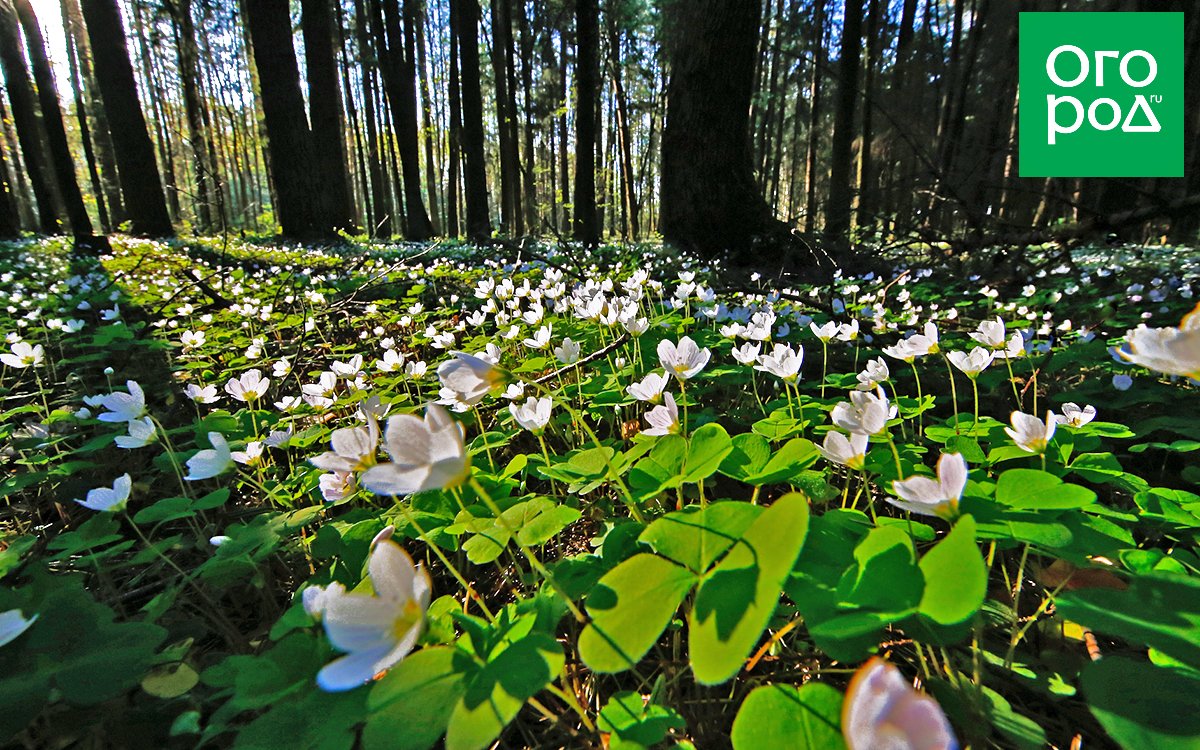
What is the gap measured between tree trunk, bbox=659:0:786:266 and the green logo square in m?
2.82

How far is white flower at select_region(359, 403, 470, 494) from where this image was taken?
2.44 ft

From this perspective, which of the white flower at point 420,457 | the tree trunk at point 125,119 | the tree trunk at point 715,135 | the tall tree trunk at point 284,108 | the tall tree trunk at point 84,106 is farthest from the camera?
the tall tree trunk at point 84,106

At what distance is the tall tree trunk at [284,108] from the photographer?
10562 mm

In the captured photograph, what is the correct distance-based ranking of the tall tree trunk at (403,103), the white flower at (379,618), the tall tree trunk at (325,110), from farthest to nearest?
the tall tree trunk at (403,103) < the tall tree trunk at (325,110) < the white flower at (379,618)

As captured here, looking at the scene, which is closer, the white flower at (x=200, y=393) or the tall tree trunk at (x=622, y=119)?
the white flower at (x=200, y=393)

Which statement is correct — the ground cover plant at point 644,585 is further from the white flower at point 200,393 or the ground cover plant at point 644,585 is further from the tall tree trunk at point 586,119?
the tall tree trunk at point 586,119

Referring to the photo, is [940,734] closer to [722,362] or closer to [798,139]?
[722,362]

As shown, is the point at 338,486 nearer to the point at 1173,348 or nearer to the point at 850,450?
the point at 850,450

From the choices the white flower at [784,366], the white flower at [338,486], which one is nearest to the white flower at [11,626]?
the white flower at [338,486]

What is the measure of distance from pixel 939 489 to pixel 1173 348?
0.39m

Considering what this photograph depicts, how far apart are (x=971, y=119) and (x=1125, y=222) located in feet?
66.3

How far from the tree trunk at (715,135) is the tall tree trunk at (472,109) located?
5085mm

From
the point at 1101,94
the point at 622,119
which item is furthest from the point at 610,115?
the point at 1101,94

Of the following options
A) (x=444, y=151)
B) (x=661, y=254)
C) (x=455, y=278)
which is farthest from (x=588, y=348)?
(x=444, y=151)
